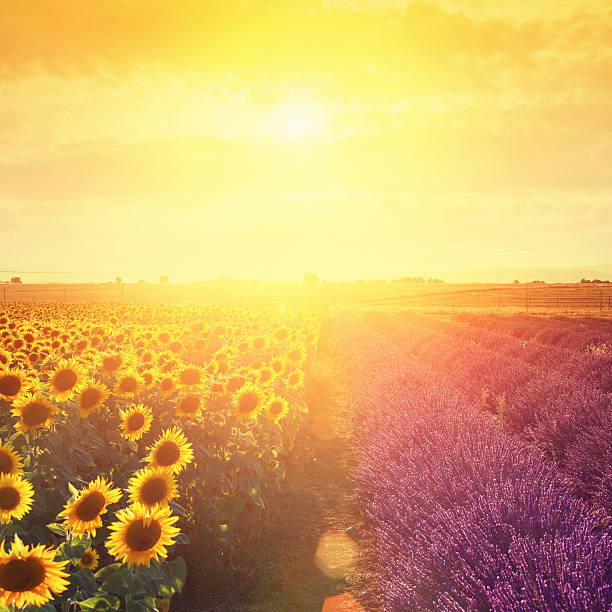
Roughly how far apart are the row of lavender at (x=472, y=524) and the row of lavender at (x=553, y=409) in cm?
50

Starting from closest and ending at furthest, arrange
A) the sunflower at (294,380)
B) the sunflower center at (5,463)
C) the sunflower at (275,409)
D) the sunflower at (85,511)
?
the sunflower at (85,511), the sunflower center at (5,463), the sunflower at (275,409), the sunflower at (294,380)

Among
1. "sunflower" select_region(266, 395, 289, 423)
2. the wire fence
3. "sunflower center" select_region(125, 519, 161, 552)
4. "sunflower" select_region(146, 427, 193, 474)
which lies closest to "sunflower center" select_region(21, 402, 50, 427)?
"sunflower" select_region(146, 427, 193, 474)

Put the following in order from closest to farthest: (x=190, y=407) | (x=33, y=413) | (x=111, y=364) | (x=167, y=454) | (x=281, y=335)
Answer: (x=167, y=454), (x=33, y=413), (x=190, y=407), (x=111, y=364), (x=281, y=335)

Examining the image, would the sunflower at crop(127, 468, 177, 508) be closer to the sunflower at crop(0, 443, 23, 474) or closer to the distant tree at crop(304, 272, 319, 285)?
the sunflower at crop(0, 443, 23, 474)

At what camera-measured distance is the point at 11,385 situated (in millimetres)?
3260

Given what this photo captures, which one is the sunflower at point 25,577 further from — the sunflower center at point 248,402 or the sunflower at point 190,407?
the sunflower center at point 248,402

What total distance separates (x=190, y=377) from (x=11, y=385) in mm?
1306

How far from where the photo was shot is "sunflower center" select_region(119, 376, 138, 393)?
3879 millimetres

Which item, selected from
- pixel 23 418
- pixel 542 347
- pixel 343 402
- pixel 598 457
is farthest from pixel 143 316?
pixel 598 457

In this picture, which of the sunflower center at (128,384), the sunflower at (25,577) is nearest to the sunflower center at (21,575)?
the sunflower at (25,577)

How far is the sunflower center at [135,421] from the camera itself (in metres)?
3.38

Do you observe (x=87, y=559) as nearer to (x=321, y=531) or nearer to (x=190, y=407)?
(x=190, y=407)

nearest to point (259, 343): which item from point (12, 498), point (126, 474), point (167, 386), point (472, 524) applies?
point (167, 386)

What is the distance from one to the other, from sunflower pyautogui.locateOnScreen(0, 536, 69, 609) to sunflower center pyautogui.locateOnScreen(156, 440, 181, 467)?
1146 millimetres
